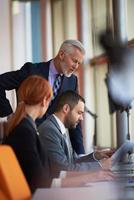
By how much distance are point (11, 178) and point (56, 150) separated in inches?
25.7

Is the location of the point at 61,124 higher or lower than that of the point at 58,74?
lower

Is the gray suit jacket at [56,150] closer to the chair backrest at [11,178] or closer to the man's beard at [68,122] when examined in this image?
the man's beard at [68,122]

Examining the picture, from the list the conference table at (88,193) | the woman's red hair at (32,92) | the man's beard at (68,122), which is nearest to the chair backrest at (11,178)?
the conference table at (88,193)

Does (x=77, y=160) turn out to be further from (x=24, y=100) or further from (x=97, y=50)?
(x=97, y=50)

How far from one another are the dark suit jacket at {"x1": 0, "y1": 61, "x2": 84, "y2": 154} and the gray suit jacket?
36 cm

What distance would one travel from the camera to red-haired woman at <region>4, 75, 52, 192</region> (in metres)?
1.43

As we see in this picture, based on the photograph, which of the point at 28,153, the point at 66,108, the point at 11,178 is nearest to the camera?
the point at 11,178

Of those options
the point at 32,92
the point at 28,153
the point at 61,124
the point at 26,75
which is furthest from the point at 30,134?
the point at 26,75

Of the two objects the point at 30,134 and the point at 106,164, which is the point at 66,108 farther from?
the point at 30,134

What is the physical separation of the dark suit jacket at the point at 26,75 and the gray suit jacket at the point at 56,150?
36 centimetres

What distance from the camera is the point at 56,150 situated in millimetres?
1851

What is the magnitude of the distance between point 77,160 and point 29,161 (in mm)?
736

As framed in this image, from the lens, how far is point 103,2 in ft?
2.88

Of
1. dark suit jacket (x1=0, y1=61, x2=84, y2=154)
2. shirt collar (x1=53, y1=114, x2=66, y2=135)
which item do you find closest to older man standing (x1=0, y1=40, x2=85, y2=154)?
dark suit jacket (x1=0, y1=61, x2=84, y2=154)
